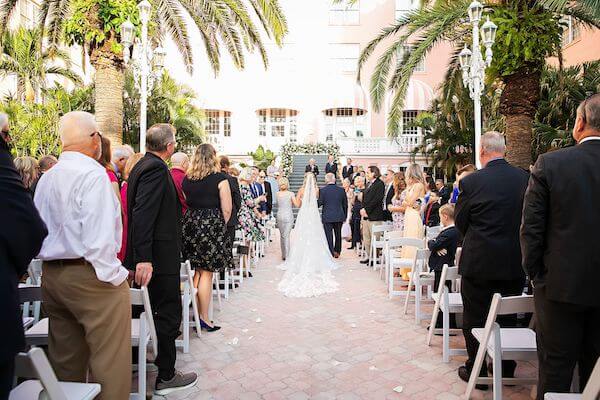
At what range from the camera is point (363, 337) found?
5.99 meters

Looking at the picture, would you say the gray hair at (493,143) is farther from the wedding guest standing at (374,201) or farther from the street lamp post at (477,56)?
the wedding guest standing at (374,201)

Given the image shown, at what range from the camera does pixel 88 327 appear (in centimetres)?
309

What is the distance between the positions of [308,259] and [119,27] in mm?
5785

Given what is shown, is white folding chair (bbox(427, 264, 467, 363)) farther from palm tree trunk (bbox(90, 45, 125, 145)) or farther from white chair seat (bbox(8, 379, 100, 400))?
palm tree trunk (bbox(90, 45, 125, 145))

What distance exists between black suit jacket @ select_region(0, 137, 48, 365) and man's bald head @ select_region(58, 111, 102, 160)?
83 cm

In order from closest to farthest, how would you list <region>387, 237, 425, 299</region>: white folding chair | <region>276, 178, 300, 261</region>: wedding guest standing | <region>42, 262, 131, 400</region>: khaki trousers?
<region>42, 262, 131, 400</region>: khaki trousers
<region>387, 237, 425, 299</region>: white folding chair
<region>276, 178, 300, 261</region>: wedding guest standing

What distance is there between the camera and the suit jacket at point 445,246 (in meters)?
6.08

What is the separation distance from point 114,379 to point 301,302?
4754mm

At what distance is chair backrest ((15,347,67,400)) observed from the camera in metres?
2.30

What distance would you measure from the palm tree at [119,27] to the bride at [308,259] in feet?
12.8

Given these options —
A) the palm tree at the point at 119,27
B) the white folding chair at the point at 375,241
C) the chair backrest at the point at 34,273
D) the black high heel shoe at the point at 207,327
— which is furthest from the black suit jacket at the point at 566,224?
the palm tree at the point at 119,27

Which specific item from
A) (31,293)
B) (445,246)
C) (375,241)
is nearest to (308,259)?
(375,241)

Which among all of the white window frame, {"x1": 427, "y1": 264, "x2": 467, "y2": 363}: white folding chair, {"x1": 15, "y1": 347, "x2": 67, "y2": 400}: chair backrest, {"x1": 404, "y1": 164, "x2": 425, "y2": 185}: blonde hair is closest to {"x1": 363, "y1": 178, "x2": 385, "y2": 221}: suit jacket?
{"x1": 404, "y1": 164, "x2": 425, "y2": 185}: blonde hair

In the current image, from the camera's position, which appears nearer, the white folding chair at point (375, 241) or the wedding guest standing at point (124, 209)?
the wedding guest standing at point (124, 209)
